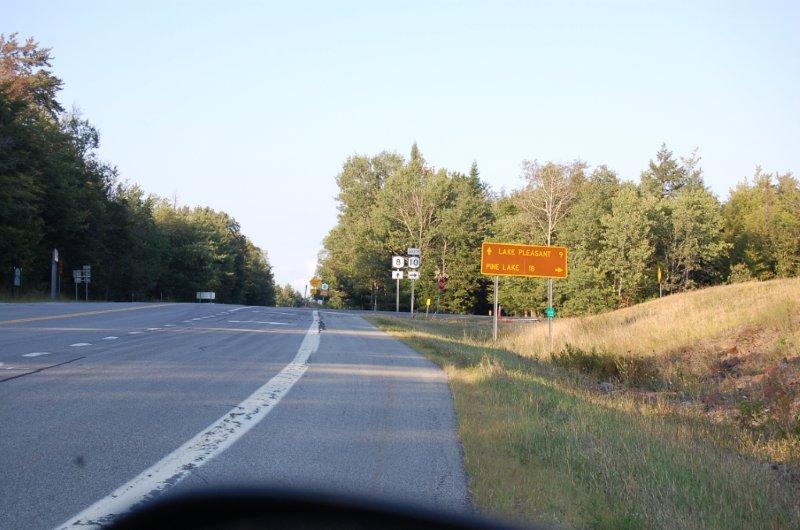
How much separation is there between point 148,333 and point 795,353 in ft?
58.7

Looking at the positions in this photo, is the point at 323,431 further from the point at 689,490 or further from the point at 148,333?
the point at 148,333

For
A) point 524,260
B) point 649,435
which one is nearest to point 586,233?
point 524,260

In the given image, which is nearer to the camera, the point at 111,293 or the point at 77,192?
the point at 77,192

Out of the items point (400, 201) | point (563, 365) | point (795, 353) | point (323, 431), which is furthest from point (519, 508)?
point (400, 201)

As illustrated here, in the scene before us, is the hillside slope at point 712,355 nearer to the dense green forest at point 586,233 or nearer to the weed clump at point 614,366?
the weed clump at point 614,366

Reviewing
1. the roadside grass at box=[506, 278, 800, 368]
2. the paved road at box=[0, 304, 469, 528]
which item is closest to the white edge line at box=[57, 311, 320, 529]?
the paved road at box=[0, 304, 469, 528]

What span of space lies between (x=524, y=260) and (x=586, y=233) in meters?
37.0

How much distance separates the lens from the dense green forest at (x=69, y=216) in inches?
2066

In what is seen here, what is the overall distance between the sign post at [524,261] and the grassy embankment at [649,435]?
24.5 feet

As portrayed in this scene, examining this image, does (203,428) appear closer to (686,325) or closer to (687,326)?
(687,326)

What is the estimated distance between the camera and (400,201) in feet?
269

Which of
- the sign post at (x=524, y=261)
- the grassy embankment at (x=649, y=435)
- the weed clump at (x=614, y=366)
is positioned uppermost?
the sign post at (x=524, y=261)

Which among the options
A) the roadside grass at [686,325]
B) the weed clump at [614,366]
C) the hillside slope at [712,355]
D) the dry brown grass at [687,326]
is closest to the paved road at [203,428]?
the hillside slope at [712,355]

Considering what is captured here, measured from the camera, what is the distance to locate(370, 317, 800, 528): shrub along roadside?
5.77m
